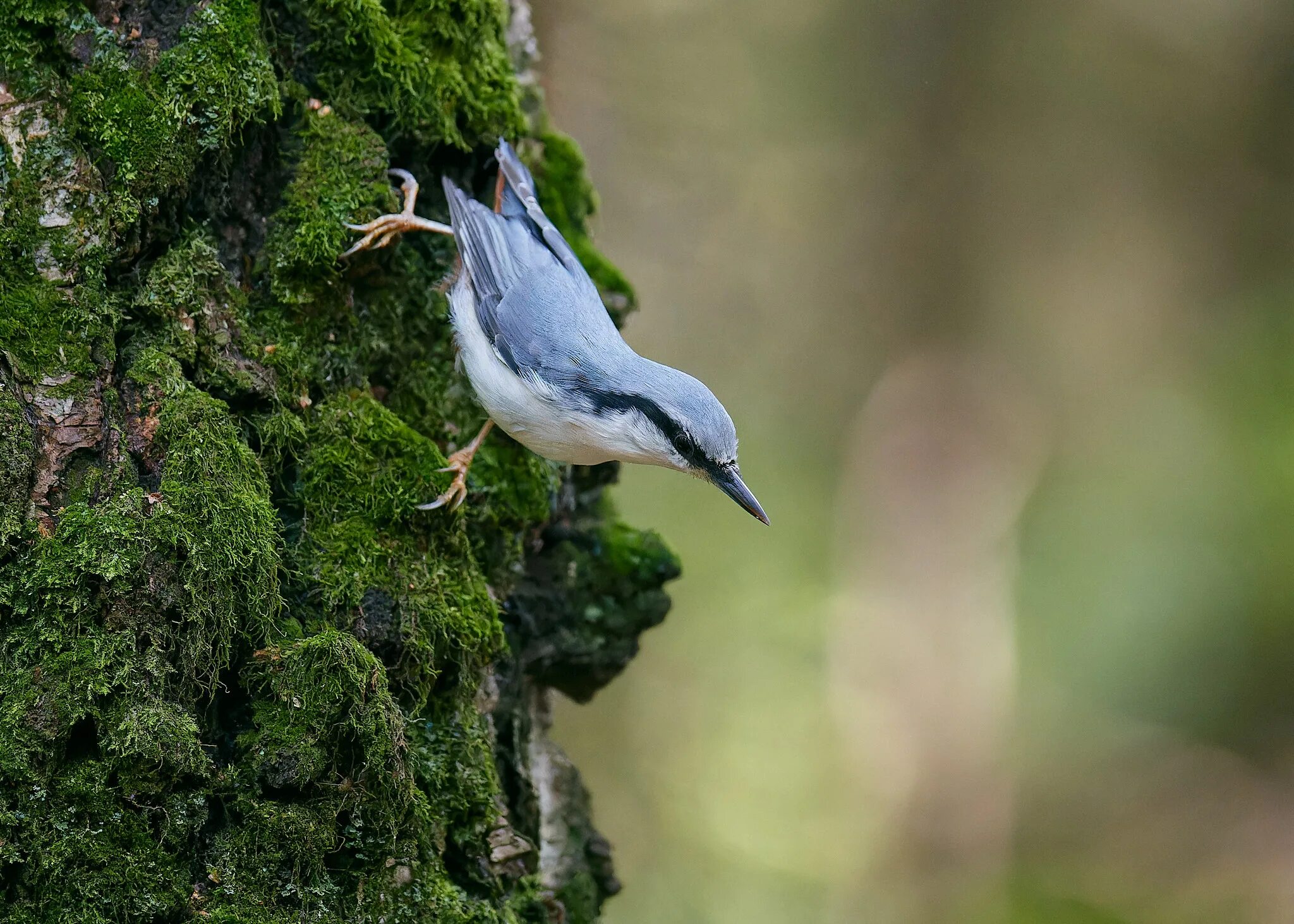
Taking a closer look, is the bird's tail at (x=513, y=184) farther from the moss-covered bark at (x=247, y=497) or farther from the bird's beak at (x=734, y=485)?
the bird's beak at (x=734, y=485)

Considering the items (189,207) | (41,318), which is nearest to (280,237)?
(189,207)

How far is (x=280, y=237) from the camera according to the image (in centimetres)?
A: 215

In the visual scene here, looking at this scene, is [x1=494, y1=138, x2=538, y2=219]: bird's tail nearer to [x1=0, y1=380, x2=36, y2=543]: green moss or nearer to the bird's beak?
the bird's beak

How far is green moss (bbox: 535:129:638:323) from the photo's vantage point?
2.96 meters

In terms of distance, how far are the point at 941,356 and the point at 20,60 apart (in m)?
6.40

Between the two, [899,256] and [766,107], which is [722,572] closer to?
[899,256]

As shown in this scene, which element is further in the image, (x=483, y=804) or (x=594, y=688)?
(x=594, y=688)

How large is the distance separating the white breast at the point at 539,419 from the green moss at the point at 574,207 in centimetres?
59

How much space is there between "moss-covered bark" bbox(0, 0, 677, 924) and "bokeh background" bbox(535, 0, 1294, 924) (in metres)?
4.00

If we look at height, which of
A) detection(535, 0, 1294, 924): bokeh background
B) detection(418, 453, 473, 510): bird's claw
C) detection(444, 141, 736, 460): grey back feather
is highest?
detection(535, 0, 1294, 924): bokeh background

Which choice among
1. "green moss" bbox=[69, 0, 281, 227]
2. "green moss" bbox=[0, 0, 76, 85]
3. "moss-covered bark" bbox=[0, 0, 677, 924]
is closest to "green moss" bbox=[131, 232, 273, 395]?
"moss-covered bark" bbox=[0, 0, 677, 924]

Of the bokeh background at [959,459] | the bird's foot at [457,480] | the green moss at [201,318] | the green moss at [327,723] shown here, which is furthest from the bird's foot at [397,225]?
the bokeh background at [959,459]

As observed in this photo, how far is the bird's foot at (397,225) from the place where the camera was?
2.24 meters

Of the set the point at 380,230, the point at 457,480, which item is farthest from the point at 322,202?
the point at 457,480
